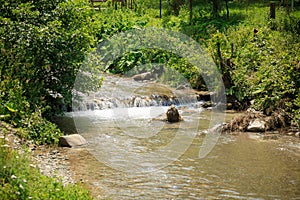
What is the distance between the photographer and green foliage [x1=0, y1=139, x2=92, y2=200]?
22.7 ft

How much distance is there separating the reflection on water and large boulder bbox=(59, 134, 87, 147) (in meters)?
0.39

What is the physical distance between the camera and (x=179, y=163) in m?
11.7

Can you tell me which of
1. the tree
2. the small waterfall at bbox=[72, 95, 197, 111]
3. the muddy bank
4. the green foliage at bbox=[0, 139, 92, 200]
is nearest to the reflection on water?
the muddy bank

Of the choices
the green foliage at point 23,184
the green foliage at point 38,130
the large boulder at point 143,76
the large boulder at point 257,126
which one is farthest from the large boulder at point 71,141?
the large boulder at point 143,76

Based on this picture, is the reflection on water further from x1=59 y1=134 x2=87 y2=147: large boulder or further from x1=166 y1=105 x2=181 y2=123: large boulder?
x1=166 y1=105 x2=181 y2=123: large boulder

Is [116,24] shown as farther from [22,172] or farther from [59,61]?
[22,172]

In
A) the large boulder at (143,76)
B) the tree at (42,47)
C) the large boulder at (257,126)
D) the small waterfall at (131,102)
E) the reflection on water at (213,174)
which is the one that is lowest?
the reflection on water at (213,174)

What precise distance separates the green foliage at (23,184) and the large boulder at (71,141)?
4.37 m

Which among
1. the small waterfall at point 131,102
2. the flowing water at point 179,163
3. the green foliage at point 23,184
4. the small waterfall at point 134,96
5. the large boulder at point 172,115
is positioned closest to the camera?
the green foliage at point 23,184

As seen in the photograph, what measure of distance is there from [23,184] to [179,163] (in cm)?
530

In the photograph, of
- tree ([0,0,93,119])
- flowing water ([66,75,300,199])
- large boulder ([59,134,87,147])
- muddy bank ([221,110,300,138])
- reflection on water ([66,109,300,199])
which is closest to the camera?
reflection on water ([66,109,300,199])

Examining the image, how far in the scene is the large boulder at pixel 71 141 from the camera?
41.4ft

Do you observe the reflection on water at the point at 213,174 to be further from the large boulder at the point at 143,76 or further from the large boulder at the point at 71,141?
the large boulder at the point at 143,76

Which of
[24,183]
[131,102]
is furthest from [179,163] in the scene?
[131,102]
